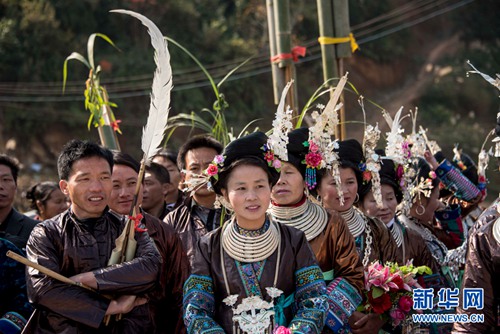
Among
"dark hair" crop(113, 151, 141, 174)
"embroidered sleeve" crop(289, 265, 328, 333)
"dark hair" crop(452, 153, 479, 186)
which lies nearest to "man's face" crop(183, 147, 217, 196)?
"dark hair" crop(113, 151, 141, 174)

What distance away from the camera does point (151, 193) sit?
234 inches

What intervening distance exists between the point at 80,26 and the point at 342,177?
16.0 meters

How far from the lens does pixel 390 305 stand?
4.71 m

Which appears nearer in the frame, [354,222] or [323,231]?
[323,231]

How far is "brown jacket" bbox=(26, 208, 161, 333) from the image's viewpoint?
146 inches

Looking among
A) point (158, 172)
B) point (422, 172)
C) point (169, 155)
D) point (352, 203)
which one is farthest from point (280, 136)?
point (169, 155)

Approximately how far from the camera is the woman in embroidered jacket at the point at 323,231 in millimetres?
4227

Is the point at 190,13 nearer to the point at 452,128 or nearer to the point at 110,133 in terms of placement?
the point at 452,128

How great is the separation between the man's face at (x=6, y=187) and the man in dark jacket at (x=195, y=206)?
1.10m

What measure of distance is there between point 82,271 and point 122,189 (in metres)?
1.25

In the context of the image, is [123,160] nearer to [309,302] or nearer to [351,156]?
[351,156]

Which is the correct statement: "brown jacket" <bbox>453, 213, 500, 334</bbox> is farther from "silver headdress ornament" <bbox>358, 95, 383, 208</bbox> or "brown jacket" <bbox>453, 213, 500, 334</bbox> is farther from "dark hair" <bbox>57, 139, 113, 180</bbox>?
"dark hair" <bbox>57, 139, 113, 180</bbox>

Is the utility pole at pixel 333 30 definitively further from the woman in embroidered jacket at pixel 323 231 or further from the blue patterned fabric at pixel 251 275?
the blue patterned fabric at pixel 251 275

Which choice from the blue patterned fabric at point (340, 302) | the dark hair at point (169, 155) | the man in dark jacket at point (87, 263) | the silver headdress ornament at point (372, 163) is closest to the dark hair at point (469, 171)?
the silver headdress ornament at point (372, 163)
